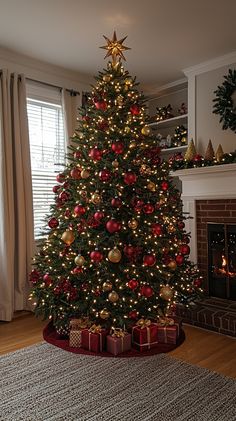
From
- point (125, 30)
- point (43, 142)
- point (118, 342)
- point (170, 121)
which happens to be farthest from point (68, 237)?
point (170, 121)

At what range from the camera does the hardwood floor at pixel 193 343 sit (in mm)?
2549

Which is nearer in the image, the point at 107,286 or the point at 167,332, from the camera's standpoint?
the point at 107,286

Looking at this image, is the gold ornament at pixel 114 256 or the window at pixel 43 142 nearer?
the gold ornament at pixel 114 256

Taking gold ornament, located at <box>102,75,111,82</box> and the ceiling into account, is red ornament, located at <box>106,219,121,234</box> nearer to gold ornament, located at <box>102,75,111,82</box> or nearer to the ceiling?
gold ornament, located at <box>102,75,111,82</box>

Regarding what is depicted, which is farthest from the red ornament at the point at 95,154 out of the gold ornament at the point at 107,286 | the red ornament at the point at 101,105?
the gold ornament at the point at 107,286

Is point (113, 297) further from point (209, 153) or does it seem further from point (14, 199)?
point (209, 153)

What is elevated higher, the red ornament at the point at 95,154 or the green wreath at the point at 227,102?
the green wreath at the point at 227,102

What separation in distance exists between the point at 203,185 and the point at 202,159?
28 cm

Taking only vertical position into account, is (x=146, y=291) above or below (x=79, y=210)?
below

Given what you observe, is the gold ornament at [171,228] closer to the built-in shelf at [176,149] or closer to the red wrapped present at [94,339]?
the red wrapped present at [94,339]

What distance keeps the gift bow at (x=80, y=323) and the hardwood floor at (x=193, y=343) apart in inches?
14.2

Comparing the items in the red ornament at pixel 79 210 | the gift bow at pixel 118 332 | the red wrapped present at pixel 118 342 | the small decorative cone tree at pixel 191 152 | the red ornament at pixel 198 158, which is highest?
the small decorative cone tree at pixel 191 152

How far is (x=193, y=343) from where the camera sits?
115 inches

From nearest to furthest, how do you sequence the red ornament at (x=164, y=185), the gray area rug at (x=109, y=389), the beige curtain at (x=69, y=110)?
the gray area rug at (x=109, y=389)
the red ornament at (x=164, y=185)
the beige curtain at (x=69, y=110)
